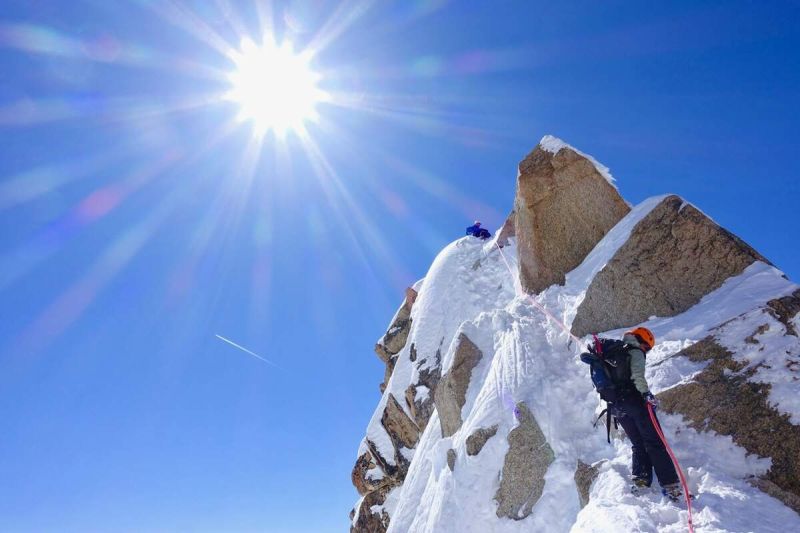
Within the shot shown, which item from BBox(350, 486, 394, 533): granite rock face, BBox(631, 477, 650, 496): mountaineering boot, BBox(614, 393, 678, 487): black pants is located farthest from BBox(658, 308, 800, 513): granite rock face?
BBox(350, 486, 394, 533): granite rock face

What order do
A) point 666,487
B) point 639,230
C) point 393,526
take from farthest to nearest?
1. point 393,526
2. point 639,230
3. point 666,487

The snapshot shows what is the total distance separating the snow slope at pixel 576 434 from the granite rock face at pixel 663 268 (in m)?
0.37

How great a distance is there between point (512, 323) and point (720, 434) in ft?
27.0

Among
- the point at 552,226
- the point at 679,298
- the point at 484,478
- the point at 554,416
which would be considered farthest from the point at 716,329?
the point at 552,226

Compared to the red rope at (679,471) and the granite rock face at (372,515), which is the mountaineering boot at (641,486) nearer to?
the red rope at (679,471)

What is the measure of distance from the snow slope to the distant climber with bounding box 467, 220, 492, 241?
66.9 feet

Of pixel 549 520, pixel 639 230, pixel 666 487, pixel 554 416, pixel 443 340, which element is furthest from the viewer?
pixel 443 340

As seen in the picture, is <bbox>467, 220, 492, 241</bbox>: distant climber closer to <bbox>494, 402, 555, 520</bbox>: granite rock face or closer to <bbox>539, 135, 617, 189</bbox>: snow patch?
<bbox>539, 135, 617, 189</bbox>: snow patch

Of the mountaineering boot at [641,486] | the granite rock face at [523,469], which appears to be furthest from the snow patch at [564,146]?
the mountaineering boot at [641,486]

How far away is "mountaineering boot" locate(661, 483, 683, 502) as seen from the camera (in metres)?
7.22

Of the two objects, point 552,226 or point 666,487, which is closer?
point 666,487

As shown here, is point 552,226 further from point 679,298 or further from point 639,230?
point 679,298

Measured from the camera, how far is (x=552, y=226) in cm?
1755

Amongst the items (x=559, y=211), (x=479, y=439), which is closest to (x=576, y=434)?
(x=479, y=439)
